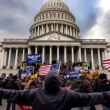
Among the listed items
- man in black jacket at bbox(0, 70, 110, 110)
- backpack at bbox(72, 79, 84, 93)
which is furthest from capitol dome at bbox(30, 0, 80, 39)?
man in black jacket at bbox(0, 70, 110, 110)

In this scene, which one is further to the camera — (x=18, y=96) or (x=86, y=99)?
(x=18, y=96)

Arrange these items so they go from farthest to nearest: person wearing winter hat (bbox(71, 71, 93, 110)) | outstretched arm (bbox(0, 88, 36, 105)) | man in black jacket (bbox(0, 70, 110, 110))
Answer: person wearing winter hat (bbox(71, 71, 93, 110)) < outstretched arm (bbox(0, 88, 36, 105)) < man in black jacket (bbox(0, 70, 110, 110))

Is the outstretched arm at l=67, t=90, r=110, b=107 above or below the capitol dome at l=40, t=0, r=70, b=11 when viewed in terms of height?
below

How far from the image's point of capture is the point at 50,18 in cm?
6134

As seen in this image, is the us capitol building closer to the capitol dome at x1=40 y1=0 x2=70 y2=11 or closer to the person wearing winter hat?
the capitol dome at x1=40 y1=0 x2=70 y2=11

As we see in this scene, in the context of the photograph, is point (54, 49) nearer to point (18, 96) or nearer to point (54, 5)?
point (54, 5)

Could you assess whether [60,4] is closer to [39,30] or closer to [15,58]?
[39,30]

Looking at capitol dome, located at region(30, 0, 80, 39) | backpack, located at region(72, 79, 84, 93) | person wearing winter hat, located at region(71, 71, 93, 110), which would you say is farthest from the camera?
capitol dome, located at region(30, 0, 80, 39)

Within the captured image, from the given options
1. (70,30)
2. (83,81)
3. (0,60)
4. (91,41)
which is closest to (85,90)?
(83,81)

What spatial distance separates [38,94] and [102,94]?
3.64 feet

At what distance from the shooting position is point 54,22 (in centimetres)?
5809

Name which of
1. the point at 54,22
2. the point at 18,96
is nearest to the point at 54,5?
the point at 54,22

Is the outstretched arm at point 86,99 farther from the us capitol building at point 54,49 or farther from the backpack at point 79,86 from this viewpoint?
the us capitol building at point 54,49

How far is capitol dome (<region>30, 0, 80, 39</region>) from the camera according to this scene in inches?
2335
